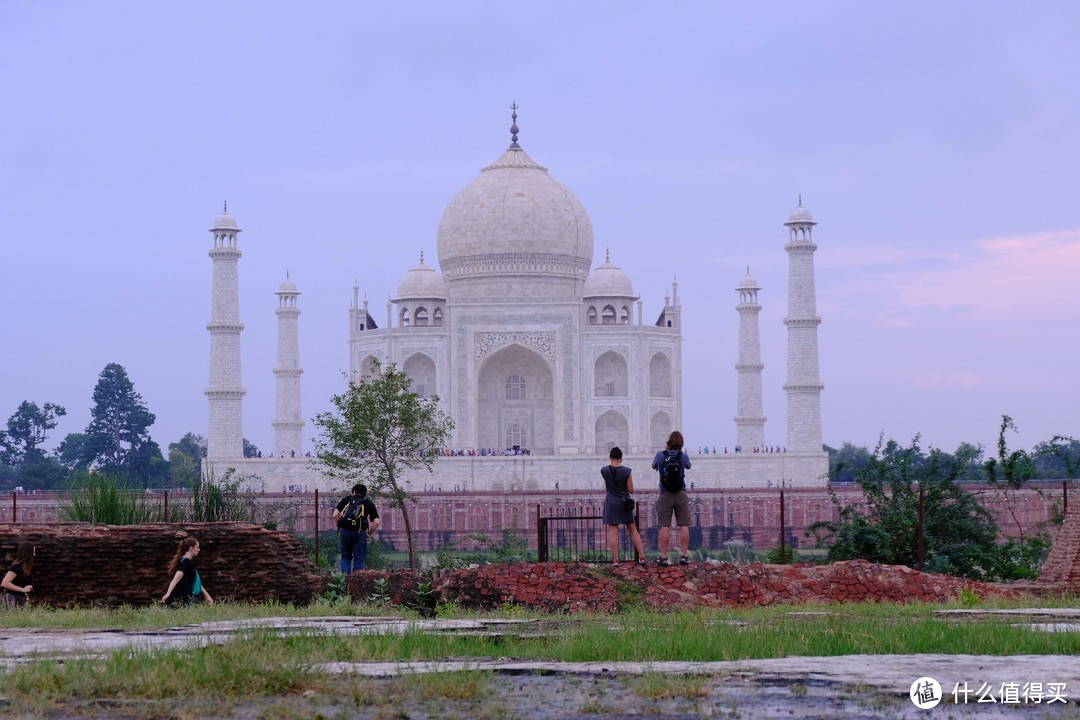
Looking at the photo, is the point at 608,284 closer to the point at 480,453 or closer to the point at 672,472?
the point at 480,453

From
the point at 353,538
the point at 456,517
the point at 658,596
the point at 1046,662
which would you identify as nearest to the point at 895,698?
the point at 1046,662

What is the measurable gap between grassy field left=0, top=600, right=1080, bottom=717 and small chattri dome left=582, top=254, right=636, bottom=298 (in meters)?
30.5

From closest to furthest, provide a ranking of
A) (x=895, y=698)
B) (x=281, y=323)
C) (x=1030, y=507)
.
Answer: (x=895, y=698) → (x=1030, y=507) → (x=281, y=323)

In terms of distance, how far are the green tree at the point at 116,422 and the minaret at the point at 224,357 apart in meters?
16.3

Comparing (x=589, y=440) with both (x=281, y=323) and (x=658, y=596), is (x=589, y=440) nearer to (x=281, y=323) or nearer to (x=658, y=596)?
(x=281, y=323)

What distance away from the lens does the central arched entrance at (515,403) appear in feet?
128

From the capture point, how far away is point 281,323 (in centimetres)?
4047

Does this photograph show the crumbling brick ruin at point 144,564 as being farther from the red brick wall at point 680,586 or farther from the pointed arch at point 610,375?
the pointed arch at point 610,375

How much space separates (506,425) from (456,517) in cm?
958

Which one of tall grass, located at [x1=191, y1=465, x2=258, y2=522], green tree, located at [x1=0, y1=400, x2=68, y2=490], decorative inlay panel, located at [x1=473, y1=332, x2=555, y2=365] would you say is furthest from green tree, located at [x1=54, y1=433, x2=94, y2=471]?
tall grass, located at [x1=191, y1=465, x2=258, y2=522]

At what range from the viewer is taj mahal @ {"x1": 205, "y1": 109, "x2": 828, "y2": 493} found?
3566 cm

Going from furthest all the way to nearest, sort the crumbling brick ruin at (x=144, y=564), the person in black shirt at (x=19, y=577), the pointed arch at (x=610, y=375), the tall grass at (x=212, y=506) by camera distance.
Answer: the pointed arch at (x=610, y=375) < the tall grass at (x=212, y=506) < the crumbling brick ruin at (x=144, y=564) < the person in black shirt at (x=19, y=577)

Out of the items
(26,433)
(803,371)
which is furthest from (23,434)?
(803,371)

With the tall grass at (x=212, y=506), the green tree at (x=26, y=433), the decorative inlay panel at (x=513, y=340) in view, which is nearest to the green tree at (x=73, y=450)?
the green tree at (x=26, y=433)
